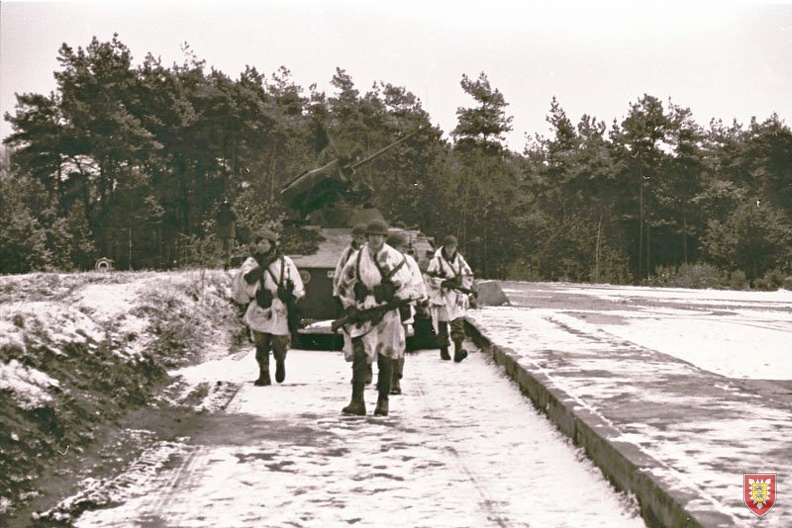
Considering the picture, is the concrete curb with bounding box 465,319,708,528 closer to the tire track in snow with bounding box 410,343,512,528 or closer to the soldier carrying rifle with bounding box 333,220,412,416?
the tire track in snow with bounding box 410,343,512,528

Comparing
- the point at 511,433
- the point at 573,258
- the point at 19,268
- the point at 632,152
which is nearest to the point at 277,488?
the point at 511,433

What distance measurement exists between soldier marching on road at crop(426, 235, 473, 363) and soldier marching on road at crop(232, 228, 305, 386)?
3034mm

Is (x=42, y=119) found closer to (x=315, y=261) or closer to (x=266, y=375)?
(x=315, y=261)

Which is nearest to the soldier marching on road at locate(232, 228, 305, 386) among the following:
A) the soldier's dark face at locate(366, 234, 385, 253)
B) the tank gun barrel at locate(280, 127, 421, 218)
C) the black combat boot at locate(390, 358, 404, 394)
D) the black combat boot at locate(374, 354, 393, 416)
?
the black combat boot at locate(390, 358, 404, 394)

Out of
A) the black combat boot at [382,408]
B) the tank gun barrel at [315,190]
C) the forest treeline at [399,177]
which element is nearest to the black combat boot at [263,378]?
the black combat boot at [382,408]

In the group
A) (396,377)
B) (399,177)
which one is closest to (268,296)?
(396,377)

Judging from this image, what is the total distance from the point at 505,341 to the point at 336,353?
266cm

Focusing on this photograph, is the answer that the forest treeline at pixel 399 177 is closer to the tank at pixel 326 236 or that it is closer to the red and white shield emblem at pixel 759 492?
the tank at pixel 326 236

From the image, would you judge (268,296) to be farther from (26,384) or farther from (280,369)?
(26,384)

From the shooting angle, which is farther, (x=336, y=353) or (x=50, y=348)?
(x=336, y=353)

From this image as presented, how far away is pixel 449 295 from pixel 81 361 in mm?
5861

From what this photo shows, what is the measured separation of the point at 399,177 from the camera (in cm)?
6444

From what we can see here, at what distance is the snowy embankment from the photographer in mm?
7562

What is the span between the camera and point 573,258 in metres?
61.8
